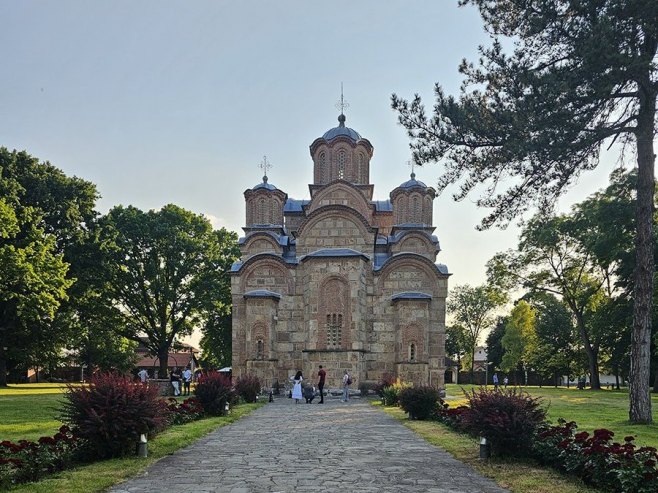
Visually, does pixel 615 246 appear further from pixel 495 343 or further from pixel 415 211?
pixel 495 343

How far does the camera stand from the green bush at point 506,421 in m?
9.75

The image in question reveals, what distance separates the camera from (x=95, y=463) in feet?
30.6

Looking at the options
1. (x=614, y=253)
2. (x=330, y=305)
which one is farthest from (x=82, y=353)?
(x=614, y=253)

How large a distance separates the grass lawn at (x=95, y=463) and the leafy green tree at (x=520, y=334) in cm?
3775

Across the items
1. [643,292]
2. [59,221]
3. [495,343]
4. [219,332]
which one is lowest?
[495,343]

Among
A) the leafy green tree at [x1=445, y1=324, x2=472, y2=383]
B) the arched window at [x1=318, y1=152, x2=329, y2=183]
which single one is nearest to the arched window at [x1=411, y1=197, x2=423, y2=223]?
the arched window at [x1=318, y1=152, x2=329, y2=183]

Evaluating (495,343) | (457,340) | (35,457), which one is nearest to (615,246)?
(35,457)

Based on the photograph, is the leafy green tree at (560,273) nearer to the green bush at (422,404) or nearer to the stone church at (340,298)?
the stone church at (340,298)

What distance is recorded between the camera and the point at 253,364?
1171 inches

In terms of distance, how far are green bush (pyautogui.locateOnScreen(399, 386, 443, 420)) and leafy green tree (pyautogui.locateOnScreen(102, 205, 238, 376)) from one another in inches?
922

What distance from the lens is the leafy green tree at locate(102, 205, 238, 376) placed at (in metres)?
37.5

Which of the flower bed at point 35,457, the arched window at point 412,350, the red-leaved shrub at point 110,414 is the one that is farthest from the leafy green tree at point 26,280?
the flower bed at point 35,457

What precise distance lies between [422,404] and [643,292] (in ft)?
20.4

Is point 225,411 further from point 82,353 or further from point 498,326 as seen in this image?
point 498,326
